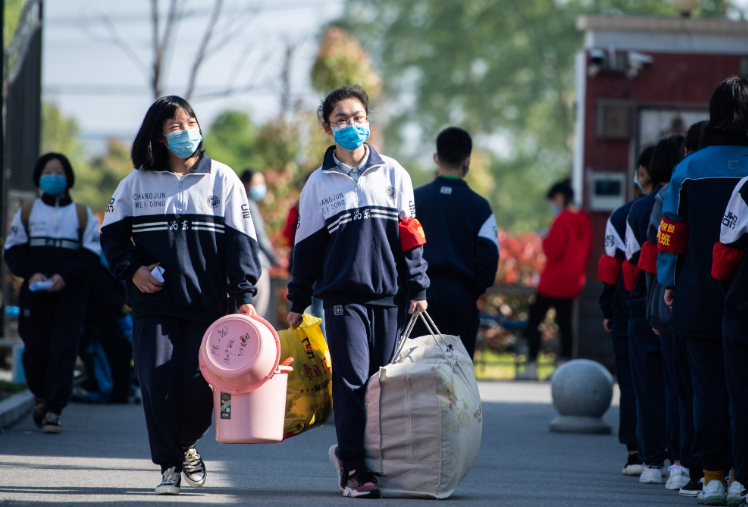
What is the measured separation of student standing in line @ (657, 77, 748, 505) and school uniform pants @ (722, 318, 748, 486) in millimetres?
263

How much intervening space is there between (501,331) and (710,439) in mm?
11212

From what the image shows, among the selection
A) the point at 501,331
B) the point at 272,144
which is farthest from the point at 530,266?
the point at 272,144

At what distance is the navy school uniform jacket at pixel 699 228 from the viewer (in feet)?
18.4

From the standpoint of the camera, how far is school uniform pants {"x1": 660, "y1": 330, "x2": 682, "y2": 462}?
251 inches

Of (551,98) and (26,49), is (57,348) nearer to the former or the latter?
(26,49)

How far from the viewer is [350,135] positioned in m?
5.66

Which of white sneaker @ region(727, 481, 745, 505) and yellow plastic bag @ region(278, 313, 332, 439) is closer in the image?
white sneaker @ region(727, 481, 745, 505)

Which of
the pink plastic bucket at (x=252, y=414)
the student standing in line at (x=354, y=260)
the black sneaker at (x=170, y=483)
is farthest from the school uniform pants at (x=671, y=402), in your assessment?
the black sneaker at (x=170, y=483)

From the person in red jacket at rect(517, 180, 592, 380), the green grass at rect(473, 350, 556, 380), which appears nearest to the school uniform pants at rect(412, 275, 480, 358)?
the person in red jacket at rect(517, 180, 592, 380)

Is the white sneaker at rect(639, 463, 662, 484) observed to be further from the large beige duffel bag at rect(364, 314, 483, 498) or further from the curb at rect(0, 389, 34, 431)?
the curb at rect(0, 389, 34, 431)

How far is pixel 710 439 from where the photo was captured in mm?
5637

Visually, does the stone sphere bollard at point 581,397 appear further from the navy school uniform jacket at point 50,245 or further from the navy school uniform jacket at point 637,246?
the navy school uniform jacket at point 50,245

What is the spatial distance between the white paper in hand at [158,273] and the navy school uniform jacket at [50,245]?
3.18 metres

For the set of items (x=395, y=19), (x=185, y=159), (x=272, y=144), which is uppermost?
(x=395, y=19)
